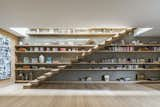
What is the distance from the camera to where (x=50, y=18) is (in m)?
8.64

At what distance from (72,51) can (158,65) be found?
4.27 metres

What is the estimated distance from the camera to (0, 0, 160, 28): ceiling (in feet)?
21.4

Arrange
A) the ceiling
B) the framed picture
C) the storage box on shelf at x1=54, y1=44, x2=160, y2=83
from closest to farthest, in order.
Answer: the ceiling → the framed picture → the storage box on shelf at x1=54, y1=44, x2=160, y2=83

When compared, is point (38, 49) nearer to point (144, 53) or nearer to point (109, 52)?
point (109, 52)

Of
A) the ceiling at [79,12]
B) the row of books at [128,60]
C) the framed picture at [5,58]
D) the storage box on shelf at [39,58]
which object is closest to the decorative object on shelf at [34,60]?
the storage box on shelf at [39,58]

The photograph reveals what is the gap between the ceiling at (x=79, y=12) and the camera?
21.4ft

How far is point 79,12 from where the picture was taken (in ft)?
25.0

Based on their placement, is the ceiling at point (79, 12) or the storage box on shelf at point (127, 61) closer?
the ceiling at point (79, 12)

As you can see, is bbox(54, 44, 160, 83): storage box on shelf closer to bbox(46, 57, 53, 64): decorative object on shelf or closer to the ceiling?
bbox(46, 57, 53, 64): decorative object on shelf

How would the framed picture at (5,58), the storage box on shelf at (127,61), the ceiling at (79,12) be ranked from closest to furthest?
the ceiling at (79,12)
the framed picture at (5,58)
the storage box on shelf at (127,61)

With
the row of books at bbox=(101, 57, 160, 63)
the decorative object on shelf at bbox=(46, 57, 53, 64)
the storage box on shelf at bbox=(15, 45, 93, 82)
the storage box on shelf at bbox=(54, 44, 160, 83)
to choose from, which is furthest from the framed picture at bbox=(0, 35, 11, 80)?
the row of books at bbox=(101, 57, 160, 63)

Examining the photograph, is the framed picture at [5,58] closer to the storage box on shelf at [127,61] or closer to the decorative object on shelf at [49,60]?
the decorative object on shelf at [49,60]

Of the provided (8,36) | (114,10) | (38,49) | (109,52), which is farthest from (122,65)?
(114,10)

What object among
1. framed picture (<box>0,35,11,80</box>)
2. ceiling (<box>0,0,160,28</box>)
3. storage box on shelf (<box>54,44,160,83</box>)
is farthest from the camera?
storage box on shelf (<box>54,44,160,83</box>)
